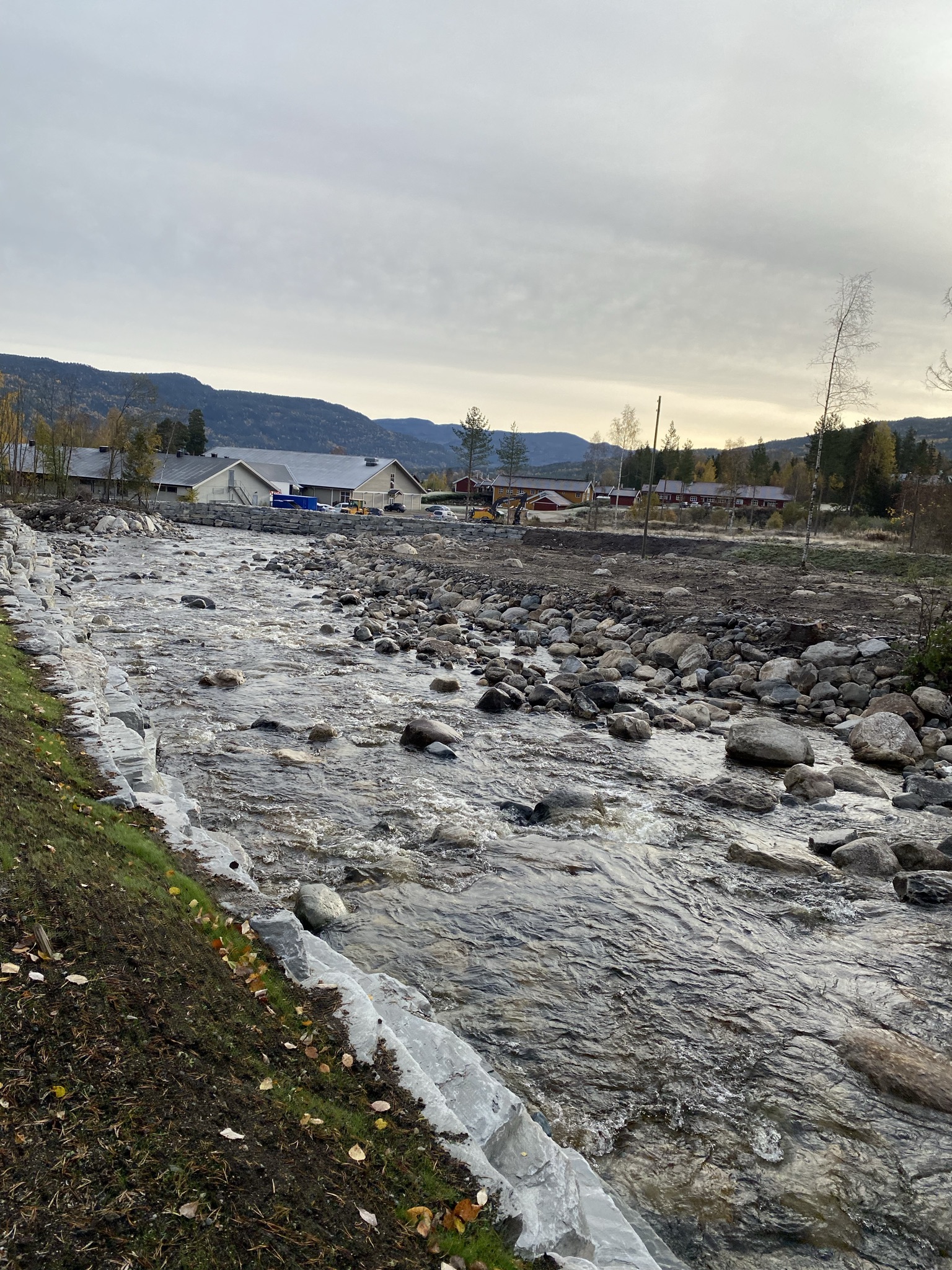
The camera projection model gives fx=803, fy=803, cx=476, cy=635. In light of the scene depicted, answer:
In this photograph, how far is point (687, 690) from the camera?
16250mm

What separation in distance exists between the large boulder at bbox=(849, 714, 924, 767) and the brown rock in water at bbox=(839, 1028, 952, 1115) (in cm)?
709

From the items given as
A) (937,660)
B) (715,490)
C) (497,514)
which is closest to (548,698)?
(937,660)

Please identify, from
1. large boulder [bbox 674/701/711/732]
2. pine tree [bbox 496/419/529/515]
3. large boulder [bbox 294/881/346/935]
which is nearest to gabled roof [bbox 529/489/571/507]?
pine tree [bbox 496/419/529/515]

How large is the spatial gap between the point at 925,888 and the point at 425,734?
6472mm

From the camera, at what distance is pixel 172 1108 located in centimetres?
304

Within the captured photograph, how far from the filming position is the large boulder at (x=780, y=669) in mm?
16109

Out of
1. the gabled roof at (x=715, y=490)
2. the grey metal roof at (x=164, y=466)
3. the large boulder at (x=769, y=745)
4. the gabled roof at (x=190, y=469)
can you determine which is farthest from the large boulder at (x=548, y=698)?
the gabled roof at (x=715, y=490)

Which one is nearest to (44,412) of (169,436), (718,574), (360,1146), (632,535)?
(169,436)

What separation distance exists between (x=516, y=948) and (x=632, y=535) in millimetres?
36904

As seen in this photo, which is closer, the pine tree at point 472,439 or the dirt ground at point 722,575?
the dirt ground at point 722,575

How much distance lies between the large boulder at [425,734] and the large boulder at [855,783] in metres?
5.30

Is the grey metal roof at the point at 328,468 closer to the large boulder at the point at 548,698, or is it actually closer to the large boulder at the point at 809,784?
the large boulder at the point at 548,698

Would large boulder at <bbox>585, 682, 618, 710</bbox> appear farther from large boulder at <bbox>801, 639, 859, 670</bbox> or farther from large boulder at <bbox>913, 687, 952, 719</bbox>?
large boulder at <bbox>913, 687, 952, 719</bbox>

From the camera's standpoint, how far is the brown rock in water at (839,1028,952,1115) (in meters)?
5.25
